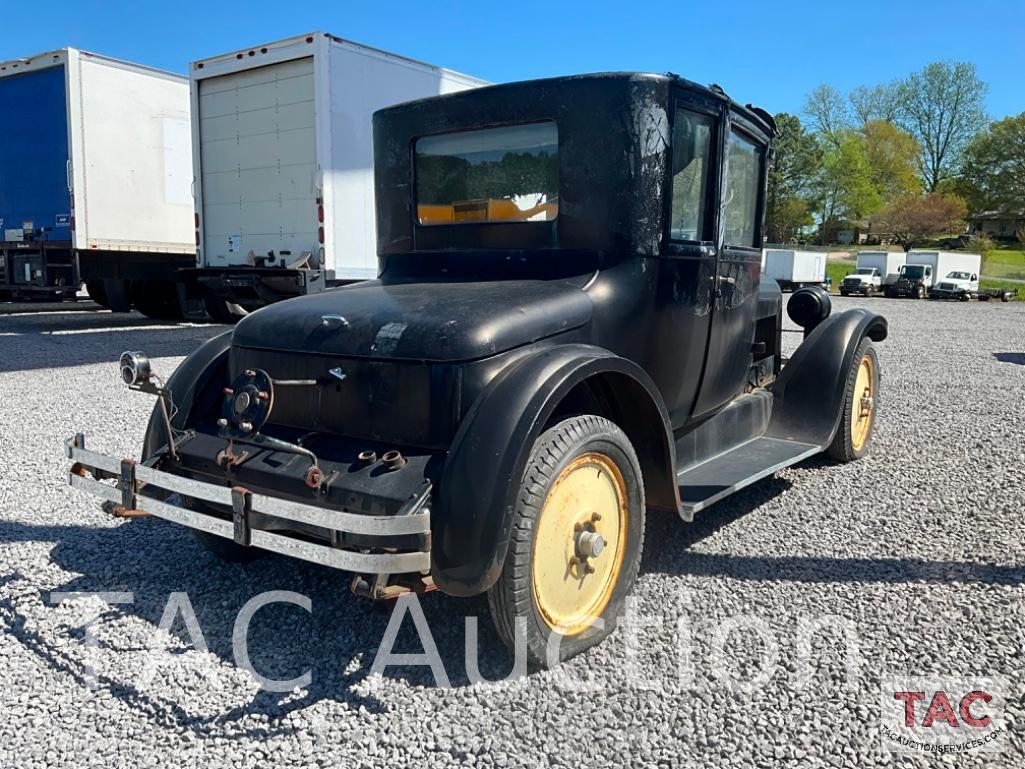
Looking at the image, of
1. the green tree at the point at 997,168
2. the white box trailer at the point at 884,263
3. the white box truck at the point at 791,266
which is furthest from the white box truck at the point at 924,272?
the green tree at the point at 997,168

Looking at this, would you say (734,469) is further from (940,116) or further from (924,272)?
(940,116)

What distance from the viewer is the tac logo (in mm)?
2418

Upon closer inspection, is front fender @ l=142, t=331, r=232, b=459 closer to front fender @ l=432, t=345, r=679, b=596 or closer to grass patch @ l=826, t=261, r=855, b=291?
front fender @ l=432, t=345, r=679, b=596

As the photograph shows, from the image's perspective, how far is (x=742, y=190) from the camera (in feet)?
14.3

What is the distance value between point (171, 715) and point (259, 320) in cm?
152

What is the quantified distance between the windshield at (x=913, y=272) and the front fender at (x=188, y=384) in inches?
1408

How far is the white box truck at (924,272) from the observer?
34250 millimetres

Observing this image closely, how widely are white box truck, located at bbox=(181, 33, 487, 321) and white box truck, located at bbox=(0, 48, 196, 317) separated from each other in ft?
6.87

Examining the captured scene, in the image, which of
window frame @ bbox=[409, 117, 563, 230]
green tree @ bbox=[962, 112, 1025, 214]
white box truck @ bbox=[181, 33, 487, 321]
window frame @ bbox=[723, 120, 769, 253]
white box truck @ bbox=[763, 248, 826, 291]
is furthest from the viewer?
green tree @ bbox=[962, 112, 1025, 214]

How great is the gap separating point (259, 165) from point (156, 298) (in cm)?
529

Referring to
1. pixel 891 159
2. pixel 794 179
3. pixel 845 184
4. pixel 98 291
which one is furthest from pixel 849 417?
pixel 891 159

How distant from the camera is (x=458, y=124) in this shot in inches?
151

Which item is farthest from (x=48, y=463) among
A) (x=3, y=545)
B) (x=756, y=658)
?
(x=756, y=658)

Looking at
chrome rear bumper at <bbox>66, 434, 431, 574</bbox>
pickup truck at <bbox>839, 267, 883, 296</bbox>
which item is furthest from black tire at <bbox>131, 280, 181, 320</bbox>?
pickup truck at <bbox>839, 267, 883, 296</bbox>
